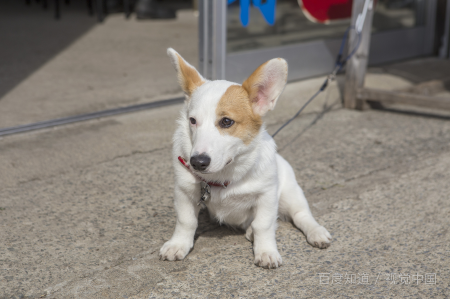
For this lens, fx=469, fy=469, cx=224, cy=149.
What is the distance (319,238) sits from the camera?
104 inches

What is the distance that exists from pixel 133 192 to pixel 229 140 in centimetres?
126

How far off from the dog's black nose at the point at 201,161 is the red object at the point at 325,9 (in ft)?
12.8

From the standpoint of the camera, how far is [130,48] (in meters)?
6.93

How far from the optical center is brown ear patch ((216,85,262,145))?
7.28 feet

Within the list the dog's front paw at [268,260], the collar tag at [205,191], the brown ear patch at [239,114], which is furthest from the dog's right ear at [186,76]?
the dog's front paw at [268,260]

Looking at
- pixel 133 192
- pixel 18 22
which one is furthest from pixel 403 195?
pixel 18 22

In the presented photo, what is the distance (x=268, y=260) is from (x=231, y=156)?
1.99 feet

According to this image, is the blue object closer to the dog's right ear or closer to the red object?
the red object

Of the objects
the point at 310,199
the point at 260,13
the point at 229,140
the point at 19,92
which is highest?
the point at 260,13

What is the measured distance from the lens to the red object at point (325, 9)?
5457 millimetres

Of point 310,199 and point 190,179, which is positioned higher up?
point 190,179

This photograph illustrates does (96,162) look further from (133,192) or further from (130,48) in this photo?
(130,48)

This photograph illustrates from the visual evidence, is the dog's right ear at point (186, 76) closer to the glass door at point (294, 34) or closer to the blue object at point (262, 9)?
the glass door at point (294, 34)

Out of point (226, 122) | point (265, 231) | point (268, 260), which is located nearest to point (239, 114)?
point (226, 122)
